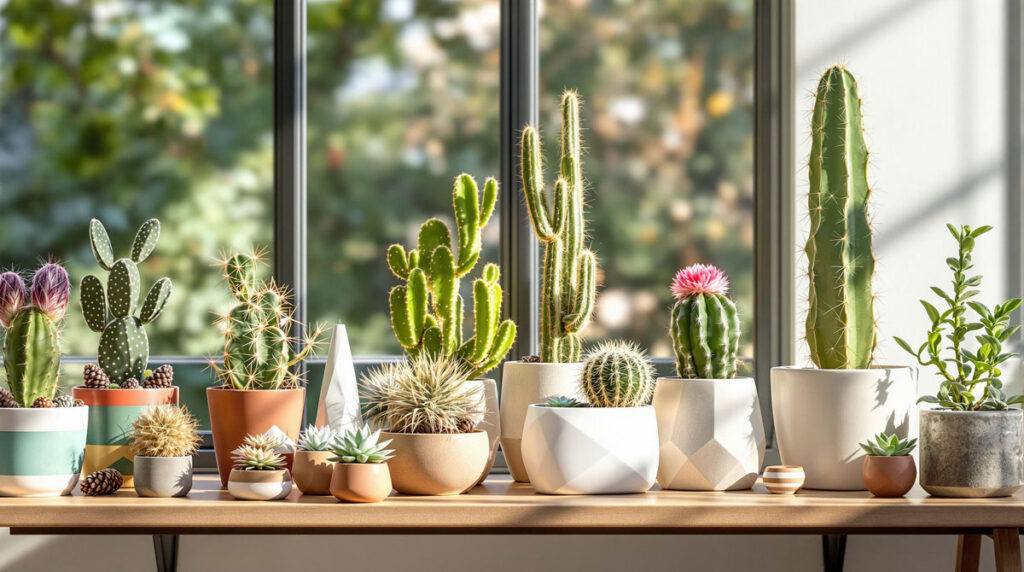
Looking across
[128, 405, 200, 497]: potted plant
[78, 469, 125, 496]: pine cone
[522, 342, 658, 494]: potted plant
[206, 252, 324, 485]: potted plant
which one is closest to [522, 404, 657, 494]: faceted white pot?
[522, 342, 658, 494]: potted plant

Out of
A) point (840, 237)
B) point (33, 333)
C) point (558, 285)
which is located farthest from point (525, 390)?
point (33, 333)

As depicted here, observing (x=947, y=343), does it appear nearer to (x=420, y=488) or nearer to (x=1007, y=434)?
(x=1007, y=434)

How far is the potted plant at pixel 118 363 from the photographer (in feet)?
5.03

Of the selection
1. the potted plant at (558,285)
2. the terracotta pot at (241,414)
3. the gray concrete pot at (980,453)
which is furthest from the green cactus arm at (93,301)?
the gray concrete pot at (980,453)

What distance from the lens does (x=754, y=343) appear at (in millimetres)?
1961

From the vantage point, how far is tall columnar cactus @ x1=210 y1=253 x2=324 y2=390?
1.54 m

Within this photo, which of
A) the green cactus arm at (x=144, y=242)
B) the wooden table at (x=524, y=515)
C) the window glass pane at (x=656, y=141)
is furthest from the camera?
the window glass pane at (x=656, y=141)

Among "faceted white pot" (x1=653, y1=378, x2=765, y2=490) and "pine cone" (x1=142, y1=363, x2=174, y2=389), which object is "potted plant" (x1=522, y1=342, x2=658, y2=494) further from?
"pine cone" (x1=142, y1=363, x2=174, y2=389)

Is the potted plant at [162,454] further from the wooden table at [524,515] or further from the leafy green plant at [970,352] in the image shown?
the leafy green plant at [970,352]

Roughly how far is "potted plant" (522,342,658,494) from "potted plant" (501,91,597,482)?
12cm

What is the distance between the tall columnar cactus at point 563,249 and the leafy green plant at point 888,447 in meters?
0.52

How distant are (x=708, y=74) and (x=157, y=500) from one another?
1.83 meters

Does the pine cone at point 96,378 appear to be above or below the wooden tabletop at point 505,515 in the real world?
above

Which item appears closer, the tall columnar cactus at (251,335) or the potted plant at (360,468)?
the potted plant at (360,468)
